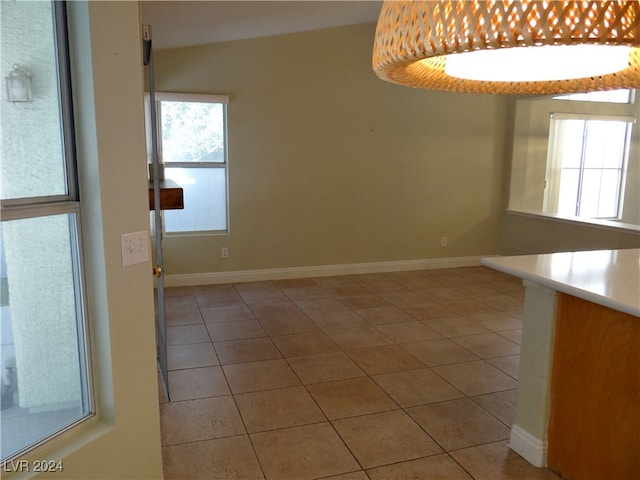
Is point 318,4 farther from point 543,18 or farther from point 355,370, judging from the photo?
point 543,18

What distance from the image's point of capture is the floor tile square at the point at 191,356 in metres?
3.32

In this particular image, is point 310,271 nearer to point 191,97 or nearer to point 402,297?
point 402,297

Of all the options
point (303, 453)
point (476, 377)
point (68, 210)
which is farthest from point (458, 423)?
point (68, 210)

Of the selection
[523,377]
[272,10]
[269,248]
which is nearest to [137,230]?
[523,377]

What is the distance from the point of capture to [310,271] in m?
5.71

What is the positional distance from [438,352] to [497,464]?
131 cm

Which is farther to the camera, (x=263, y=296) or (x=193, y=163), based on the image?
(x=193, y=163)

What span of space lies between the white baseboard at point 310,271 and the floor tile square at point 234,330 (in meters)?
1.27

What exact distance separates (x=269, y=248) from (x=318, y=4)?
2.52m

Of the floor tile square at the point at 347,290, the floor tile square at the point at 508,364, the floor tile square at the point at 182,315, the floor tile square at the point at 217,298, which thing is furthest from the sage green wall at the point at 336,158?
the floor tile square at the point at 508,364

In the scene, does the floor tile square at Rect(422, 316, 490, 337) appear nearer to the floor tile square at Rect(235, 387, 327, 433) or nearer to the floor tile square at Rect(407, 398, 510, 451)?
the floor tile square at Rect(407, 398, 510, 451)

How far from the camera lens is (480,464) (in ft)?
7.40

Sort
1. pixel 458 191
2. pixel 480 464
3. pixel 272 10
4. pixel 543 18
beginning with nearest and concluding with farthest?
pixel 543 18 → pixel 480 464 → pixel 272 10 → pixel 458 191

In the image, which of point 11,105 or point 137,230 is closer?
point 11,105
